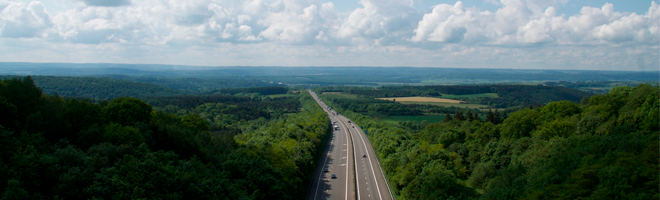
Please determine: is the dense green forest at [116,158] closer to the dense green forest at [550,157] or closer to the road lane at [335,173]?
the road lane at [335,173]

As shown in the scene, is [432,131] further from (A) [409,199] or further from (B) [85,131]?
(B) [85,131]

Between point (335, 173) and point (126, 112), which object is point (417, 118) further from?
point (126, 112)

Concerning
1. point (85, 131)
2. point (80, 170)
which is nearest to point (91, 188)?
point (80, 170)

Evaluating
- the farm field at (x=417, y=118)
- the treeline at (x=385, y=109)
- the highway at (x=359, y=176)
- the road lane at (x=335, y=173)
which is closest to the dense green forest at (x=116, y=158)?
the road lane at (x=335, y=173)

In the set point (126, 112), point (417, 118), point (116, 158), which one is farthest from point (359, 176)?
point (417, 118)

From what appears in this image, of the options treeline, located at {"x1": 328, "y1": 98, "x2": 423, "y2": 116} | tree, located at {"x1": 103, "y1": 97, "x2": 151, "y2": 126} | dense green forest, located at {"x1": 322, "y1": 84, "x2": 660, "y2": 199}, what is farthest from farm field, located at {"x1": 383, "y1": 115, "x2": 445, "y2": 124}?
tree, located at {"x1": 103, "y1": 97, "x2": 151, "y2": 126}

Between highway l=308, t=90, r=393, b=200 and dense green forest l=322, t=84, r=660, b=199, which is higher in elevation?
dense green forest l=322, t=84, r=660, b=199

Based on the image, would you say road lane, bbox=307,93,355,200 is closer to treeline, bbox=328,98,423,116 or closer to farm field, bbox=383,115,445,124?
farm field, bbox=383,115,445,124
